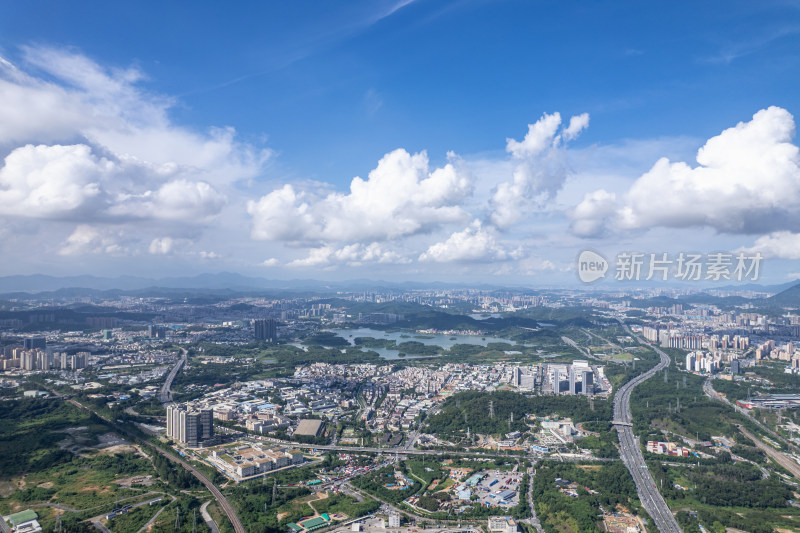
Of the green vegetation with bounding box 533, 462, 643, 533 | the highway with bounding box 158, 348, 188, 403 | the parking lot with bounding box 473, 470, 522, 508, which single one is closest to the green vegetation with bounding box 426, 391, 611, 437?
the parking lot with bounding box 473, 470, 522, 508

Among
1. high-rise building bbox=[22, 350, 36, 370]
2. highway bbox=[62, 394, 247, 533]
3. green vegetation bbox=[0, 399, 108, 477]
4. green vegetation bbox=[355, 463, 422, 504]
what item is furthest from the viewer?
high-rise building bbox=[22, 350, 36, 370]

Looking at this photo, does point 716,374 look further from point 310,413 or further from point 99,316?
point 99,316

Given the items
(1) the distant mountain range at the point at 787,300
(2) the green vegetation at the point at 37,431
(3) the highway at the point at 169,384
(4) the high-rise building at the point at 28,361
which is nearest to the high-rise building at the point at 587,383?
(3) the highway at the point at 169,384

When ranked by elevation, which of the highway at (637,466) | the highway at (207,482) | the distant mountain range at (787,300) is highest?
the distant mountain range at (787,300)

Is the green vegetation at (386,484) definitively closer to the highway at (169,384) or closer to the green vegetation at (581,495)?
the green vegetation at (581,495)

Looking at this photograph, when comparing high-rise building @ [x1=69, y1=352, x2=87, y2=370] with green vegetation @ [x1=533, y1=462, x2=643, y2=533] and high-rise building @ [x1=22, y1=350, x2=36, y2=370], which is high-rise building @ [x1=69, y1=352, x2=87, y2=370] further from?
green vegetation @ [x1=533, y1=462, x2=643, y2=533]

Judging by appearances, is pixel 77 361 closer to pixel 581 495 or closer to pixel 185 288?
pixel 581 495
